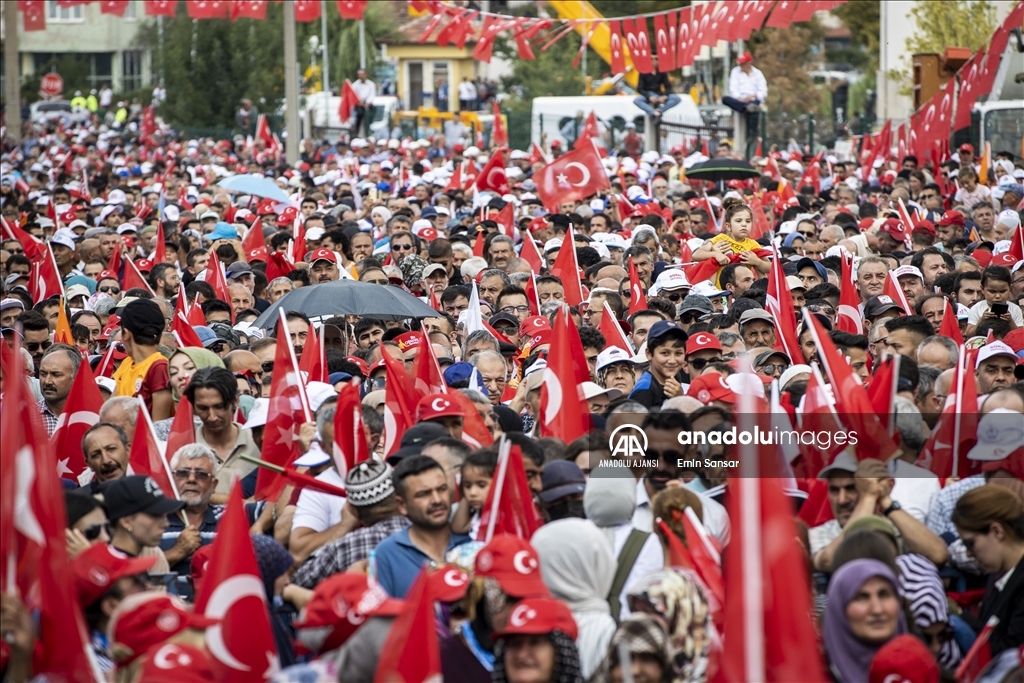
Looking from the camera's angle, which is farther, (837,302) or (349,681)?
(837,302)

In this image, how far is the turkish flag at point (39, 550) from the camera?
5.09 meters

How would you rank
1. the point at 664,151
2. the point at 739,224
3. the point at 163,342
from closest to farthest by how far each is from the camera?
the point at 163,342 < the point at 739,224 < the point at 664,151

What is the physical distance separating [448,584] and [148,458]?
9.94ft

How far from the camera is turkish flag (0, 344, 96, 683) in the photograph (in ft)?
16.7

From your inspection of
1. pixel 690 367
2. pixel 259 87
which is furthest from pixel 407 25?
pixel 690 367

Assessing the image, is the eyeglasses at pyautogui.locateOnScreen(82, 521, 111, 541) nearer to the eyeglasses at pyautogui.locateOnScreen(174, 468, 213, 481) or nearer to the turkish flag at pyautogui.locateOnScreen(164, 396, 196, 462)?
the eyeglasses at pyautogui.locateOnScreen(174, 468, 213, 481)

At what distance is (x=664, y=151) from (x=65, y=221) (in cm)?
1651

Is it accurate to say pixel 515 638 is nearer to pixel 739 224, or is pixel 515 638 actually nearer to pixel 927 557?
pixel 927 557

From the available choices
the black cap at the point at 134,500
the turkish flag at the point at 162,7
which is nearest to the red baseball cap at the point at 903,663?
the black cap at the point at 134,500

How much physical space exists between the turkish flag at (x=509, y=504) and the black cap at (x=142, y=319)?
428 centimetres

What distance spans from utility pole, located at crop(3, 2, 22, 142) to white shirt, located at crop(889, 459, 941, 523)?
1262 inches

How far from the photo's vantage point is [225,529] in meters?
5.68

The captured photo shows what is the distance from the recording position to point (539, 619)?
5078mm

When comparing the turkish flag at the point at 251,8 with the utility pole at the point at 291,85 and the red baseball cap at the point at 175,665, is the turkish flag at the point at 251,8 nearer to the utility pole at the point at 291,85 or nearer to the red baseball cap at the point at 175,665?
the utility pole at the point at 291,85
